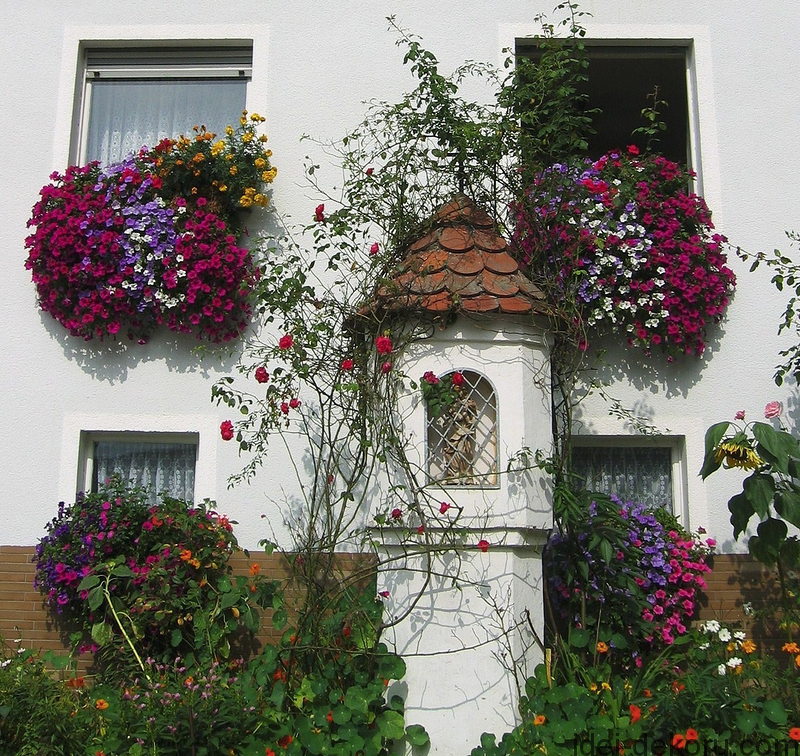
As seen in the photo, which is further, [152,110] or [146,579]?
[152,110]

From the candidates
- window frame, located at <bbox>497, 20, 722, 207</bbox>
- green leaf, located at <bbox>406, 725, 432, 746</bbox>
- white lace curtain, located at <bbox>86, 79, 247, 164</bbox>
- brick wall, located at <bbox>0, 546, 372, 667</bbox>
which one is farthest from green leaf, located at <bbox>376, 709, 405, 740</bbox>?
white lace curtain, located at <bbox>86, 79, 247, 164</bbox>

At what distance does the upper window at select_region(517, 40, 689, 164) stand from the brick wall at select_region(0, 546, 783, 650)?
8.38 feet

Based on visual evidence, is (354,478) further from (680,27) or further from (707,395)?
(680,27)

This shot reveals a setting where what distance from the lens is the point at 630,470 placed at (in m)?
5.41

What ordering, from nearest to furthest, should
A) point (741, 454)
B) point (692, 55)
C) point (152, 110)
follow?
point (741, 454)
point (692, 55)
point (152, 110)

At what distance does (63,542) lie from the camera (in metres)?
4.93

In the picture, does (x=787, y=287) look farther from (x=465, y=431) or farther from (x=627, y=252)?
(x=465, y=431)

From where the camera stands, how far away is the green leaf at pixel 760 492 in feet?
14.6

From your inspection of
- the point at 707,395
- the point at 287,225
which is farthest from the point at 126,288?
the point at 707,395

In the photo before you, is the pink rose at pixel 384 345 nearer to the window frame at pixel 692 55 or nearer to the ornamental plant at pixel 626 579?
the ornamental plant at pixel 626 579

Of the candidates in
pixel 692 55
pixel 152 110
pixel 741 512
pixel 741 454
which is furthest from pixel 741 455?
pixel 152 110

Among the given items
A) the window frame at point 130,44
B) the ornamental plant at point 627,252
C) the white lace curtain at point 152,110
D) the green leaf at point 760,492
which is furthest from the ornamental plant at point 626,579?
the white lace curtain at point 152,110

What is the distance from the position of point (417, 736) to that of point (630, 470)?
85.8 inches

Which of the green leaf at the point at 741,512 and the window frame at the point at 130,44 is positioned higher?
the window frame at the point at 130,44
